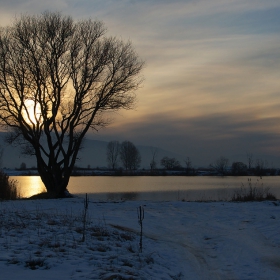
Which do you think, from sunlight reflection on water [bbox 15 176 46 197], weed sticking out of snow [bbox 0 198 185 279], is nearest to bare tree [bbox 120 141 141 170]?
sunlight reflection on water [bbox 15 176 46 197]

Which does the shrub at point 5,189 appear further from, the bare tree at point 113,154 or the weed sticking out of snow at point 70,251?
the bare tree at point 113,154

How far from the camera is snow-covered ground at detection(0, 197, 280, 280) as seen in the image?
6073 mm

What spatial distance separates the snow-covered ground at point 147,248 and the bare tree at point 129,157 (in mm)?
99608

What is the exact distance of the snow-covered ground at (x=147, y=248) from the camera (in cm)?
607

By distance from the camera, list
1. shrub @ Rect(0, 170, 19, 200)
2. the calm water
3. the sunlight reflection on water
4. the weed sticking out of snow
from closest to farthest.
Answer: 1. the weed sticking out of snow
2. shrub @ Rect(0, 170, 19, 200)
3. the calm water
4. the sunlight reflection on water

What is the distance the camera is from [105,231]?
9.48m

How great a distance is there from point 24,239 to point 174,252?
3.30m

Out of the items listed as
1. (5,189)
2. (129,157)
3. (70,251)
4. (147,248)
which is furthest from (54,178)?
(129,157)

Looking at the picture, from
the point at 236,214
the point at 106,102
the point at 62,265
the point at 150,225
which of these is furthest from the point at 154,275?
the point at 106,102

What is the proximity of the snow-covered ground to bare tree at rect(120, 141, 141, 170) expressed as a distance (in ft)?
327

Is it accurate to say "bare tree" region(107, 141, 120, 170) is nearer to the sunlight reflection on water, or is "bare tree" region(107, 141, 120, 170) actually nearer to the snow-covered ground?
the sunlight reflection on water

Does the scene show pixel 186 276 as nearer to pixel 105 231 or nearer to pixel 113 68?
pixel 105 231

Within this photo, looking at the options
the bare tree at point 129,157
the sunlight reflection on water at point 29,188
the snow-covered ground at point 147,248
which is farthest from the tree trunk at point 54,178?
the bare tree at point 129,157

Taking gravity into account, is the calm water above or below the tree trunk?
below
